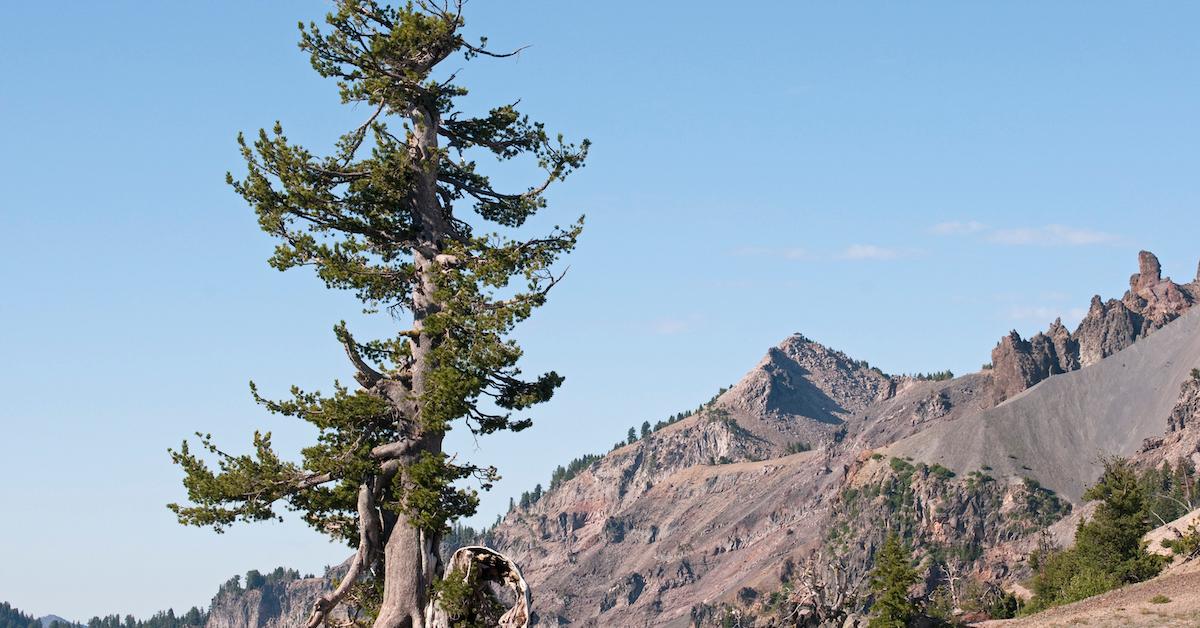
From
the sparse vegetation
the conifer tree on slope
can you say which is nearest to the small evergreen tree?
the sparse vegetation

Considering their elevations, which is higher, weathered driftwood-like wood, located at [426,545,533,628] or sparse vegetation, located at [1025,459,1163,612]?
sparse vegetation, located at [1025,459,1163,612]

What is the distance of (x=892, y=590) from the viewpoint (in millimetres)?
86688

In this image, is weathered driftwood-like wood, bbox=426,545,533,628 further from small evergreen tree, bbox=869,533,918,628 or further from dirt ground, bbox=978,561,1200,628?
small evergreen tree, bbox=869,533,918,628

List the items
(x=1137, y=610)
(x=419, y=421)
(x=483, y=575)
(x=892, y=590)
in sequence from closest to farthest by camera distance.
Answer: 1. (x=483, y=575)
2. (x=419, y=421)
3. (x=1137, y=610)
4. (x=892, y=590)

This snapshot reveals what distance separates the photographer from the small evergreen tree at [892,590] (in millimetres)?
83875

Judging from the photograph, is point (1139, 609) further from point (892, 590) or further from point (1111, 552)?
point (1111, 552)

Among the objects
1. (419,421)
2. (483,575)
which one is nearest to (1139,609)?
(483,575)

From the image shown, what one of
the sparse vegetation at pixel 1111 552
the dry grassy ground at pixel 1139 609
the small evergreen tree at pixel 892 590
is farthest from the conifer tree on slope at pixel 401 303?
the sparse vegetation at pixel 1111 552

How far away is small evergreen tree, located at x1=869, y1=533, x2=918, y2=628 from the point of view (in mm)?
83875

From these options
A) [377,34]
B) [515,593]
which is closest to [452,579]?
[515,593]

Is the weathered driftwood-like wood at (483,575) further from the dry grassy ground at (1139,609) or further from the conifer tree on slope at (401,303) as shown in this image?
the dry grassy ground at (1139,609)

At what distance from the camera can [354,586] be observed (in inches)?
1236

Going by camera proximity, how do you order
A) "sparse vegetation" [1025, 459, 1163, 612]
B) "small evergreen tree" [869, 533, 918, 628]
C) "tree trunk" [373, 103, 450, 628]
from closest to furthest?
"tree trunk" [373, 103, 450, 628], "small evergreen tree" [869, 533, 918, 628], "sparse vegetation" [1025, 459, 1163, 612]

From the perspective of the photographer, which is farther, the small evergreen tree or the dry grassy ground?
the small evergreen tree
